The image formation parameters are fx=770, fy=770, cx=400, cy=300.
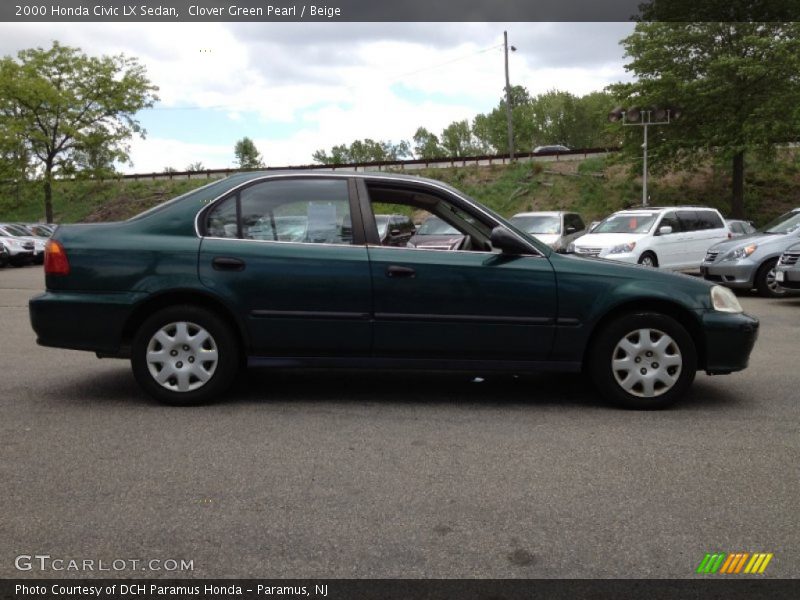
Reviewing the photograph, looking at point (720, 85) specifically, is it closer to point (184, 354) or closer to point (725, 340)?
point (725, 340)

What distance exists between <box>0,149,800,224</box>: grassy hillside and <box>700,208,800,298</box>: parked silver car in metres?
19.8

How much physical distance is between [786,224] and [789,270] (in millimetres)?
2868

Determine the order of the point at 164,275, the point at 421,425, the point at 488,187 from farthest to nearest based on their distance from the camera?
the point at 488,187
the point at 164,275
the point at 421,425

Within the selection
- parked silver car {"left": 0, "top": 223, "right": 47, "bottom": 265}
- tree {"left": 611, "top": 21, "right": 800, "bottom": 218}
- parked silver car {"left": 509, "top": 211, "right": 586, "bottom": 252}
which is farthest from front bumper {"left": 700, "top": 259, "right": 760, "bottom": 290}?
parked silver car {"left": 0, "top": 223, "right": 47, "bottom": 265}

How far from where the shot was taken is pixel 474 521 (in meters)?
3.42

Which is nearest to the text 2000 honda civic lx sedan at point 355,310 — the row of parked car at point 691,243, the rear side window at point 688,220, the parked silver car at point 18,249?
the row of parked car at point 691,243

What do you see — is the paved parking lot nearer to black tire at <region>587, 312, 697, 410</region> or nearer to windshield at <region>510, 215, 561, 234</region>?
black tire at <region>587, 312, 697, 410</region>

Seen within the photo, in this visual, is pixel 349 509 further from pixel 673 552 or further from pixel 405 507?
pixel 673 552

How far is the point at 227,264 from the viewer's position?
5.38 meters

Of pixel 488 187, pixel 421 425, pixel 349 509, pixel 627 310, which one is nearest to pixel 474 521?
pixel 349 509

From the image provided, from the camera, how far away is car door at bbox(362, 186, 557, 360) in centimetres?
536

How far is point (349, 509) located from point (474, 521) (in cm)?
58

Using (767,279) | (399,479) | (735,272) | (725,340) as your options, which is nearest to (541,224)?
(735,272)
